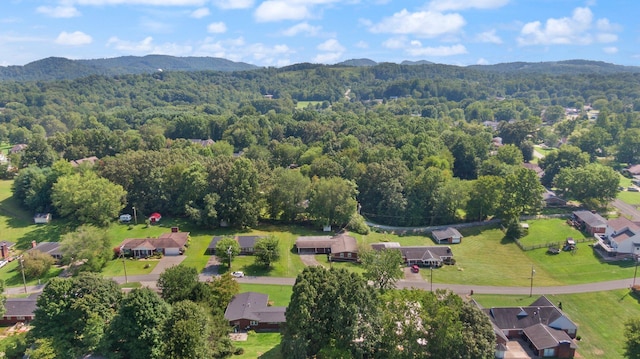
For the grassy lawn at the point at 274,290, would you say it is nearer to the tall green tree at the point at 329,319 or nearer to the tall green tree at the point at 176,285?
the tall green tree at the point at 176,285

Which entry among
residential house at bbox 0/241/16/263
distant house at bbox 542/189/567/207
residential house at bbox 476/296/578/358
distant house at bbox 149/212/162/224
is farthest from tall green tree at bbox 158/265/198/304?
distant house at bbox 542/189/567/207

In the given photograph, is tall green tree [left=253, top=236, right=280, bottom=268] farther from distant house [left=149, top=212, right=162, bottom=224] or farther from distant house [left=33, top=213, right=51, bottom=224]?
distant house [left=33, top=213, right=51, bottom=224]

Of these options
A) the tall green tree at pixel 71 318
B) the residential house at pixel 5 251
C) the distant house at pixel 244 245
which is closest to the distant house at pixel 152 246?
the distant house at pixel 244 245

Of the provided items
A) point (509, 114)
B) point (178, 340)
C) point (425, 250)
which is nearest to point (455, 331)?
point (178, 340)

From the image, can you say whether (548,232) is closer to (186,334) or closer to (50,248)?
(186,334)

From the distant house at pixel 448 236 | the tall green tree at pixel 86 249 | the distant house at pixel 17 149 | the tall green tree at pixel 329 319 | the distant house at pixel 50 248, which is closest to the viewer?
the tall green tree at pixel 329 319

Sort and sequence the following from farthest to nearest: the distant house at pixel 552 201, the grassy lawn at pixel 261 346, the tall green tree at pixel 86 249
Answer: the distant house at pixel 552 201
the tall green tree at pixel 86 249
the grassy lawn at pixel 261 346

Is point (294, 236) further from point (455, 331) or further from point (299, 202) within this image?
point (455, 331)
